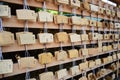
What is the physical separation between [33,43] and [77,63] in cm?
130

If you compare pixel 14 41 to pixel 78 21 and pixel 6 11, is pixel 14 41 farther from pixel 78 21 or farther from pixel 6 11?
pixel 78 21

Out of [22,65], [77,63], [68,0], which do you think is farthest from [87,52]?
[22,65]

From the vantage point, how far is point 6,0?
1935mm

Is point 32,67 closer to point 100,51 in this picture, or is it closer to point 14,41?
point 14,41

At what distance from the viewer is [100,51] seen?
3.95 meters

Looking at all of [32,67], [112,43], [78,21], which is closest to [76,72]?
[78,21]

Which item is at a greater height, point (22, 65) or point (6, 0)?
point (6, 0)

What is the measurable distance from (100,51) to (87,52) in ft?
2.13

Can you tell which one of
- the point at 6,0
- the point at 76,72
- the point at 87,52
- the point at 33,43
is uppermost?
the point at 6,0

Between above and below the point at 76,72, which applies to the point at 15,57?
above

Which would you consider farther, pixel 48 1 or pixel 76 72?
pixel 76 72

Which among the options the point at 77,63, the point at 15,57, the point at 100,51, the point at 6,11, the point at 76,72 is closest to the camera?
the point at 6,11

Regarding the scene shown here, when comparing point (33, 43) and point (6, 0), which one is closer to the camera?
point (6, 0)

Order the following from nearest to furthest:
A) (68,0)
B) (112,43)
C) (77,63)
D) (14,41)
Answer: (14,41)
(68,0)
(77,63)
(112,43)
